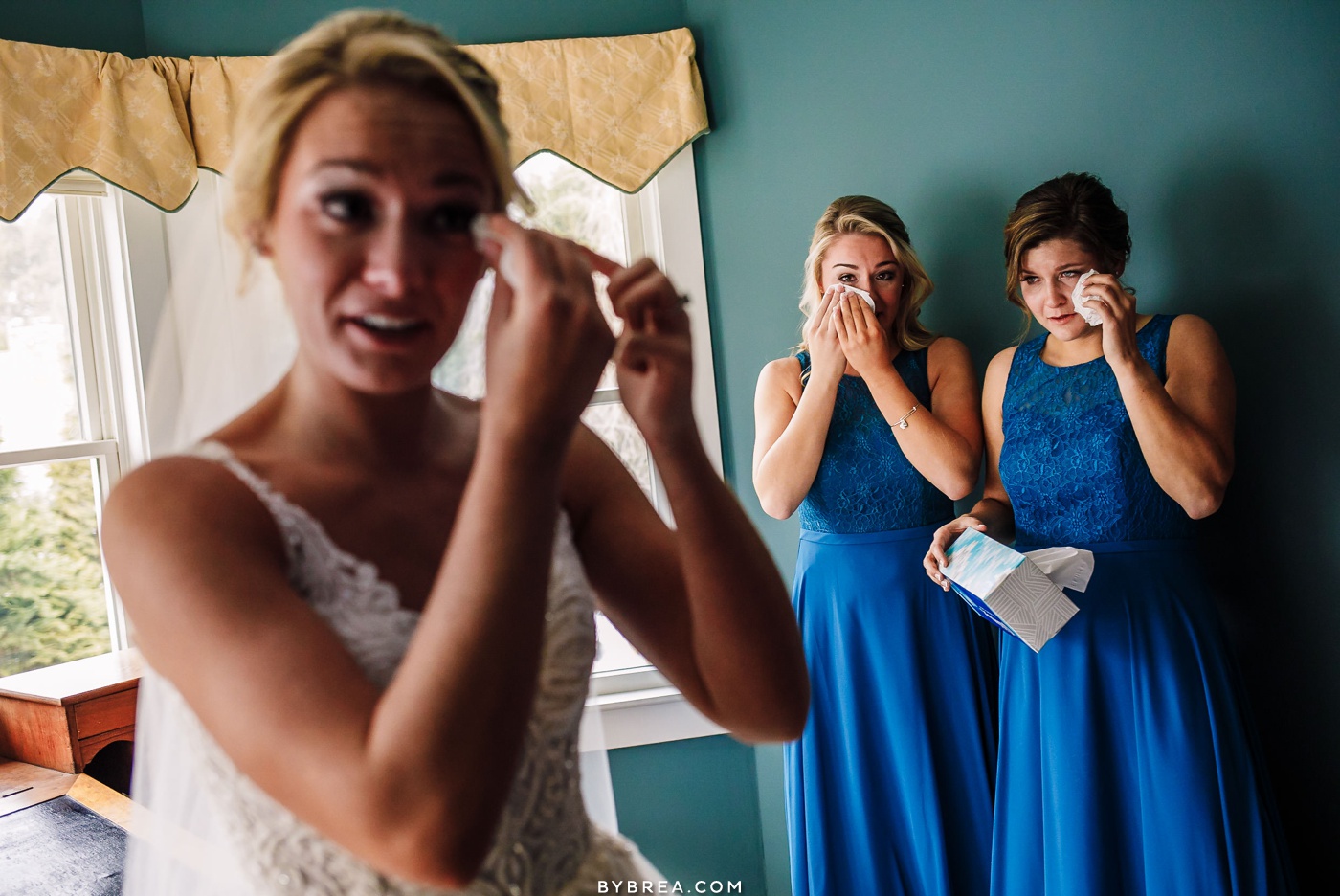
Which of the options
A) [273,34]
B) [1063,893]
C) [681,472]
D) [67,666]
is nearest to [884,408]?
[1063,893]

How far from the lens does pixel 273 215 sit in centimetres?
60

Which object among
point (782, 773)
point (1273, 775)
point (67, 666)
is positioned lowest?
point (782, 773)

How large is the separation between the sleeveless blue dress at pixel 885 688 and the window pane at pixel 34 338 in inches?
79.6

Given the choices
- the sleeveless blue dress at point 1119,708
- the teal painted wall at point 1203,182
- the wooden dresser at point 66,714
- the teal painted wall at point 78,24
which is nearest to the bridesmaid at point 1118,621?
the sleeveless blue dress at point 1119,708

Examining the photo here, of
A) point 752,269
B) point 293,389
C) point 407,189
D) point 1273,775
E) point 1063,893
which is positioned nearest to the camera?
point 407,189

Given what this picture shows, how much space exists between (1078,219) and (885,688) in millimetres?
1100

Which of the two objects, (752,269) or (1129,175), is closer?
(1129,175)

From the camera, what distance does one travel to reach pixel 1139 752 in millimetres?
1912

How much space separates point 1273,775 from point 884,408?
1144 millimetres

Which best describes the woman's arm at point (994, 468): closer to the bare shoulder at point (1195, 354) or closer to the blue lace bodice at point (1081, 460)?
the blue lace bodice at point (1081, 460)

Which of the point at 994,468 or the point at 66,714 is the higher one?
the point at 994,468

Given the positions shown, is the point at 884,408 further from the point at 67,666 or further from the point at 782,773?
the point at 67,666

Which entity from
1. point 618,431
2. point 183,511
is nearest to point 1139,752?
point 618,431

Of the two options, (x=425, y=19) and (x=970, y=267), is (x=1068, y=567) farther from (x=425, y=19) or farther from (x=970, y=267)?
(x=425, y=19)
